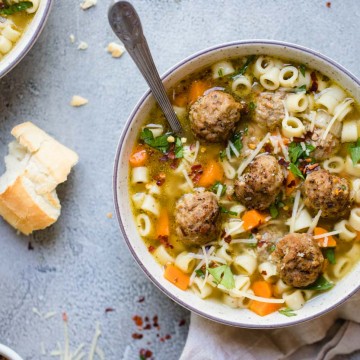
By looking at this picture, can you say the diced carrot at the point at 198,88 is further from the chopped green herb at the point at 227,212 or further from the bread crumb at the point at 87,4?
the bread crumb at the point at 87,4

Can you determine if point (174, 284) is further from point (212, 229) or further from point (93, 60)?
point (93, 60)

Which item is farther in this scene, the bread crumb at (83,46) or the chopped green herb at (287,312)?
the bread crumb at (83,46)

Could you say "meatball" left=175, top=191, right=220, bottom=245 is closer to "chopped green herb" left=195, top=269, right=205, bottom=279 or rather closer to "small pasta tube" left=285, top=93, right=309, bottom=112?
"chopped green herb" left=195, top=269, right=205, bottom=279

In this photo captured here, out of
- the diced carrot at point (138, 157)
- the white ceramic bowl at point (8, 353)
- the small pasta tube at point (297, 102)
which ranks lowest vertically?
the white ceramic bowl at point (8, 353)

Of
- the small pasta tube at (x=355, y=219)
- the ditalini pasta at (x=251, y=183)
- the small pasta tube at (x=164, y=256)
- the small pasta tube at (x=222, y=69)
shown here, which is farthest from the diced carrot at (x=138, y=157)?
the small pasta tube at (x=355, y=219)

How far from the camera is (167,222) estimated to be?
497 centimetres

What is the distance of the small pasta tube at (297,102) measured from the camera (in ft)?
15.6

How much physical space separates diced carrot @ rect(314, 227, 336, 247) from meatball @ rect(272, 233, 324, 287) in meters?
0.11

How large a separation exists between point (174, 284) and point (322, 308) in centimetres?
107

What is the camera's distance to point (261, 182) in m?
4.62

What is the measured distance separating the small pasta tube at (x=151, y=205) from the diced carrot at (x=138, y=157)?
25 centimetres

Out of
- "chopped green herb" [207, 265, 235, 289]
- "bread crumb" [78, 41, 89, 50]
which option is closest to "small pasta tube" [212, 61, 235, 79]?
"bread crumb" [78, 41, 89, 50]

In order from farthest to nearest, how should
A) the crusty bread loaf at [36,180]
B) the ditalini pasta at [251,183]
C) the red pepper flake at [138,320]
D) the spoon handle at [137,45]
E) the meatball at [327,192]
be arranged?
the red pepper flake at [138,320] → the crusty bread loaf at [36,180] → the ditalini pasta at [251,183] → the meatball at [327,192] → the spoon handle at [137,45]

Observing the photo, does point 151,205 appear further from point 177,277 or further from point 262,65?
point 262,65
